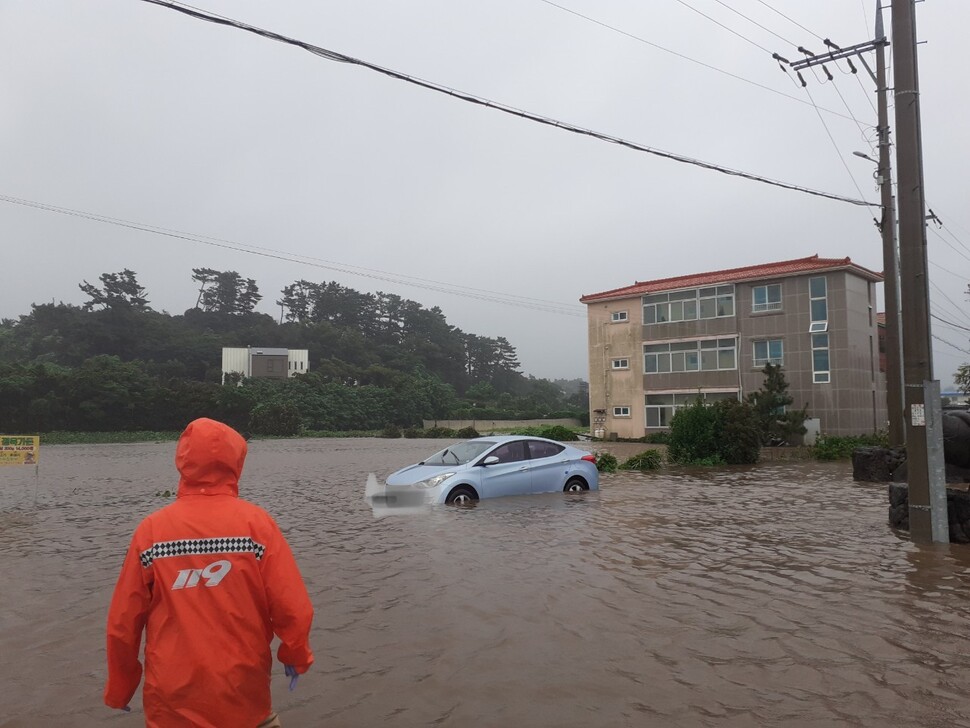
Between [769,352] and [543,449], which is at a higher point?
[769,352]

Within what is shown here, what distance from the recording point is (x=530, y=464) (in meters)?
14.1

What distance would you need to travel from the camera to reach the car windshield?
45.2ft

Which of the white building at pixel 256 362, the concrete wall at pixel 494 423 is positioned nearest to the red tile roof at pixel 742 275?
the concrete wall at pixel 494 423

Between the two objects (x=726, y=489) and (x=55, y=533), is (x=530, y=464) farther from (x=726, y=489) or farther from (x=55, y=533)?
(x=55, y=533)

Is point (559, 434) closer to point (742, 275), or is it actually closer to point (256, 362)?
point (742, 275)

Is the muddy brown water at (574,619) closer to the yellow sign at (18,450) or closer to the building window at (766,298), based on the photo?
the yellow sign at (18,450)

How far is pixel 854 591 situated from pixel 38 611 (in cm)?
797

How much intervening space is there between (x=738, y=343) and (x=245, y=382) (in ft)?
150

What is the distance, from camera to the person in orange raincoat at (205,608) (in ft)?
9.09

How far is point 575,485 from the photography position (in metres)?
15.0

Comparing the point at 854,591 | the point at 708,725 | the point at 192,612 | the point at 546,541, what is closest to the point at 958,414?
the point at 854,591

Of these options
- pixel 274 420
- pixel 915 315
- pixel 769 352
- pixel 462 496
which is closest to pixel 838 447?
pixel 769 352

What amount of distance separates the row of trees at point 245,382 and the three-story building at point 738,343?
2744cm

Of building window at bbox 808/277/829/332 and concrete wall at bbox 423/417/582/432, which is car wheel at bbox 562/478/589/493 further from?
concrete wall at bbox 423/417/582/432
